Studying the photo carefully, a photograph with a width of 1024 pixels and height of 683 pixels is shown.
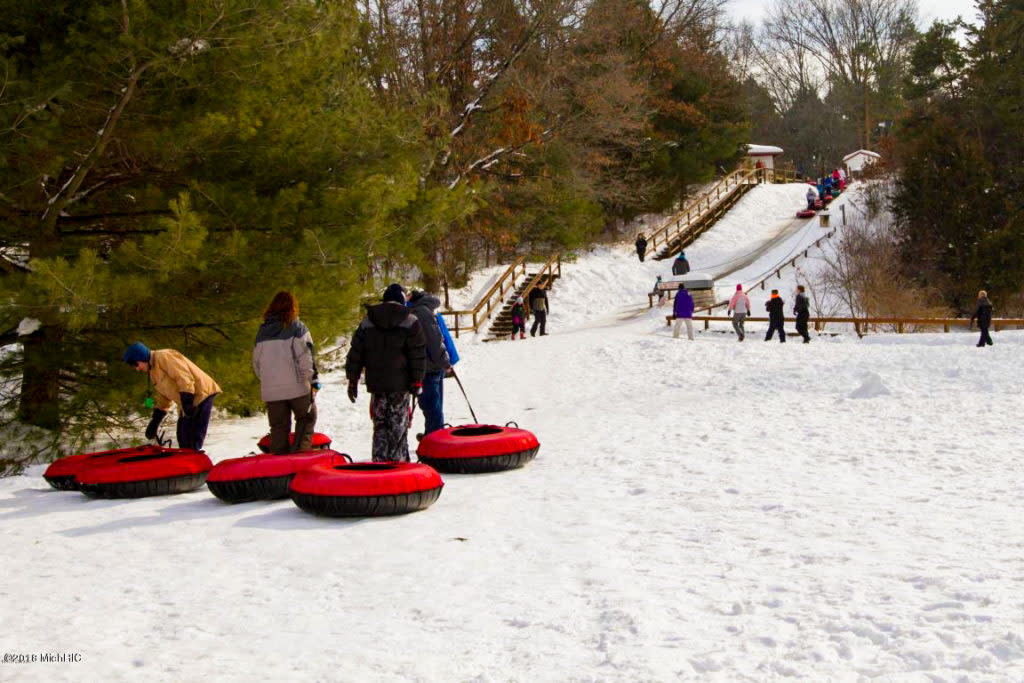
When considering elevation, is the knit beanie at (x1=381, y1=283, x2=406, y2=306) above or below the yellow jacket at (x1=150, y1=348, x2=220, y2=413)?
above

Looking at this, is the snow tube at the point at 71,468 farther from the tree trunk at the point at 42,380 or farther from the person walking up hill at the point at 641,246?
the person walking up hill at the point at 641,246

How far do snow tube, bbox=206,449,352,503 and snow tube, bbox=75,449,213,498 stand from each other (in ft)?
1.75

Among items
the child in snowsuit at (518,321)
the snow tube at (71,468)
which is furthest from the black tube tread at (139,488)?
the child in snowsuit at (518,321)

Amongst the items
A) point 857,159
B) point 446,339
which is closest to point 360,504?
point 446,339

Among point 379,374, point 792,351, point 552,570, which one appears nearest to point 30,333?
point 379,374

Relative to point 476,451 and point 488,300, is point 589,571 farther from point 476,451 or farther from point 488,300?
point 488,300

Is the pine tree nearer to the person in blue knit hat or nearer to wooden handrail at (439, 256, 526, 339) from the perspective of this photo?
the person in blue knit hat

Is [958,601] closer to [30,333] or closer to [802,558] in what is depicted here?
[802,558]

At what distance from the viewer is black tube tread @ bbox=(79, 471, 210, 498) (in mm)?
7652

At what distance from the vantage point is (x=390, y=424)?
316 inches

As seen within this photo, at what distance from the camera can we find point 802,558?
5383 mm

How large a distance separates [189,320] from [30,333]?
5.51 ft

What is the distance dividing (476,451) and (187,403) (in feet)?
8.31

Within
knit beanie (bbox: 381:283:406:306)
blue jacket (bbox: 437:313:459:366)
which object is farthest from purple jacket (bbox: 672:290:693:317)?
knit beanie (bbox: 381:283:406:306)
